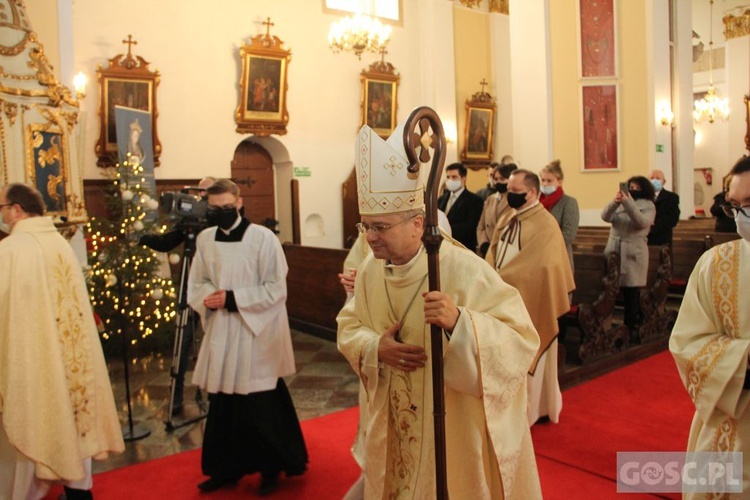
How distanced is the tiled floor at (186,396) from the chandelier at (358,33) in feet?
18.0

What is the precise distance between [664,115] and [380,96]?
5.39 metres

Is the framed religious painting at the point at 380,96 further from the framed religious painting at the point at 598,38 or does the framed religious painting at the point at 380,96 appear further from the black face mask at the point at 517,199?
the black face mask at the point at 517,199

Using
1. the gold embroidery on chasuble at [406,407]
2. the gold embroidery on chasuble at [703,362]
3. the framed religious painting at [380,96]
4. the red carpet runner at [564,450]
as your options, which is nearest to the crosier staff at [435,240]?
the gold embroidery on chasuble at [406,407]

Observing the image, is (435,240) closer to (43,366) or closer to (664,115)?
(43,366)

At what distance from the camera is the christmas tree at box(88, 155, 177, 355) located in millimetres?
7742

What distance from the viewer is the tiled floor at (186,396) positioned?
491cm

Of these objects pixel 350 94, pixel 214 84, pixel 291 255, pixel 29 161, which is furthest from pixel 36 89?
pixel 350 94

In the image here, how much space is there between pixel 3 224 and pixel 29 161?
2.34 meters

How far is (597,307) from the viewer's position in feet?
20.9

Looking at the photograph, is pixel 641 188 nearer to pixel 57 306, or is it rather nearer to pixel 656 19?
pixel 57 306

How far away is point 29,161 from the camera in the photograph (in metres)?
5.81

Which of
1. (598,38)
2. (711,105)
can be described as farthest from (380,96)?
(711,105)

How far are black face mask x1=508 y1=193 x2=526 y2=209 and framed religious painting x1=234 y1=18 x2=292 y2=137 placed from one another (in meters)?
8.06

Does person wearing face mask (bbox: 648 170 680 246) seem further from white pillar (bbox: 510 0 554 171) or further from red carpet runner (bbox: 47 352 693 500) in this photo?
white pillar (bbox: 510 0 554 171)
